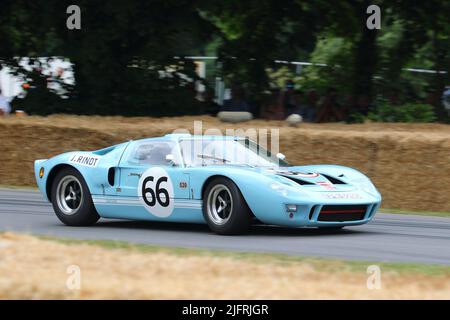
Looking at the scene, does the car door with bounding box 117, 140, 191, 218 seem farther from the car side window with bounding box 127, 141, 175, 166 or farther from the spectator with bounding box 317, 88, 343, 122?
the spectator with bounding box 317, 88, 343, 122

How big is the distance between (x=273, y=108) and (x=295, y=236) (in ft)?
35.6

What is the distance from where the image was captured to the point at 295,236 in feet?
33.6

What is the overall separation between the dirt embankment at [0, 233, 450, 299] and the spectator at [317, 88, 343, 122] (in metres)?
12.6

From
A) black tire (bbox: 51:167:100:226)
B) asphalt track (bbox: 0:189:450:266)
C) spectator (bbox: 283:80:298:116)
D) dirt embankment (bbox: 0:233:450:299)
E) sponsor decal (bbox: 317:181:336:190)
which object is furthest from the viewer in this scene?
spectator (bbox: 283:80:298:116)

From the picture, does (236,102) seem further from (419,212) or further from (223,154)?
(223,154)

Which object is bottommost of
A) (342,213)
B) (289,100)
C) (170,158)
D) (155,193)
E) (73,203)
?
(73,203)

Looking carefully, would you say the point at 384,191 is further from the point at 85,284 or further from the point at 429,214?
the point at 85,284

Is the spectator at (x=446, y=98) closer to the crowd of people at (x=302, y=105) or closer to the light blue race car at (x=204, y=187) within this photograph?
the crowd of people at (x=302, y=105)

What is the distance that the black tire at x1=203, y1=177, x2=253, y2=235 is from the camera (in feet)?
32.7

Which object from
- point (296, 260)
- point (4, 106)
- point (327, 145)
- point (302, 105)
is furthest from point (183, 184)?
point (4, 106)

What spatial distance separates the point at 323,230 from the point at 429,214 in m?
3.01

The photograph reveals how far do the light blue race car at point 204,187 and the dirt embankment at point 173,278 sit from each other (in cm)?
167

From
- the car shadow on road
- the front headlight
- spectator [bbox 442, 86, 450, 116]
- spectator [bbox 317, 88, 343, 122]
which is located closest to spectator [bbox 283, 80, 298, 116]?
spectator [bbox 317, 88, 343, 122]

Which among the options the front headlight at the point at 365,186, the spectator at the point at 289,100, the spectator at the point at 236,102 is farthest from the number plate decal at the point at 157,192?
the spectator at the point at 289,100
